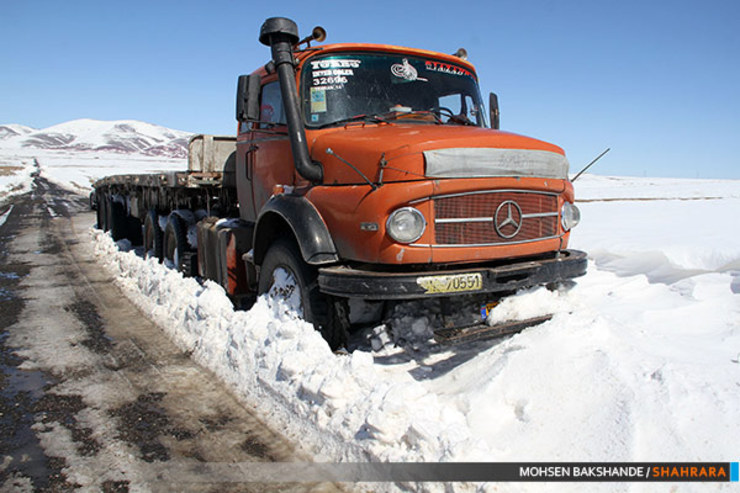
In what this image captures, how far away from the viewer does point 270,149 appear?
16.2 feet

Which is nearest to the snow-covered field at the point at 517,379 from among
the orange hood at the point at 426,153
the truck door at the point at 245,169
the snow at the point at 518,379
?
the snow at the point at 518,379

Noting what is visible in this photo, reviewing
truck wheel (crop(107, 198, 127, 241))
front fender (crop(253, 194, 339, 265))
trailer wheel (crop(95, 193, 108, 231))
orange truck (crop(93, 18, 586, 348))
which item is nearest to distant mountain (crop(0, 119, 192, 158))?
trailer wheel (crop(95, 193, 108, 231))

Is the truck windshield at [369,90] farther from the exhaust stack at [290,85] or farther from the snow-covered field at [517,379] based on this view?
the snow-covered field at [517,379]

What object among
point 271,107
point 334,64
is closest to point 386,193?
point 334,64

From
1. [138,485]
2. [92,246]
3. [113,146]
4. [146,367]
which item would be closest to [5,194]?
[92,246]

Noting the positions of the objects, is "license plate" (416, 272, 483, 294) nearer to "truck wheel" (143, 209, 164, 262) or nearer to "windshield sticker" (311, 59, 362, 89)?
"windshield sticker" (311, 59, 362, 89)

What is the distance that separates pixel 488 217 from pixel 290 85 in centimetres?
187

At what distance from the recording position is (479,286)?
3.66 m

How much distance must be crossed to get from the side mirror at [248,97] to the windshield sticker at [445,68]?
4.95ft

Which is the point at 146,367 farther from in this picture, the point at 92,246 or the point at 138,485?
the point at 92,246

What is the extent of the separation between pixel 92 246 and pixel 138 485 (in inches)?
393

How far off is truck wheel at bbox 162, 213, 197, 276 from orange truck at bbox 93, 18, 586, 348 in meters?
1.49

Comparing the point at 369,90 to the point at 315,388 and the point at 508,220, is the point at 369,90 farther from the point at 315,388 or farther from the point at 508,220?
the point at 315,388

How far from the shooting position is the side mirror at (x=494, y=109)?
572cm
